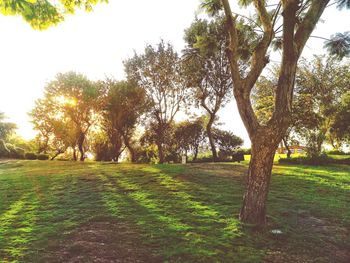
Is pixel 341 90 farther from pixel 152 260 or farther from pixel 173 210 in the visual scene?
pixel 152 260

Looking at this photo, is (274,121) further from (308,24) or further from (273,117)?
(308,24)

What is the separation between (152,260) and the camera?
7.64 m

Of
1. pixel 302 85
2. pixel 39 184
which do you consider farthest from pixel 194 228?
pixel 302 85

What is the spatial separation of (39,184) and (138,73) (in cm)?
2641

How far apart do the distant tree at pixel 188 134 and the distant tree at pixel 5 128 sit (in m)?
27.0

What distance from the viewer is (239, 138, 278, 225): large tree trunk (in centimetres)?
982

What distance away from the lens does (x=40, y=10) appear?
7676 millimetres

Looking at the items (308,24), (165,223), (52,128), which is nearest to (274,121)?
(308,24)

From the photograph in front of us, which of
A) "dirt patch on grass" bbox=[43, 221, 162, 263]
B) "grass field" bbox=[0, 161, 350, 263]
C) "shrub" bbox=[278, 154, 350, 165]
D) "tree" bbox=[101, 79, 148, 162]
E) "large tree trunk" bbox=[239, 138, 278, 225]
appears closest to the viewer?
"dirt patch on grass" bbox=[43, 221, 162, 263]

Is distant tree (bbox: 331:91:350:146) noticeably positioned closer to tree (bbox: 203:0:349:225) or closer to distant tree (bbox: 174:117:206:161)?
distant tree (bbox: 174:117:206:161)

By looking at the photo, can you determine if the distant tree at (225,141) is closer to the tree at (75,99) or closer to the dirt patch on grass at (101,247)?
the tree at (75,99)

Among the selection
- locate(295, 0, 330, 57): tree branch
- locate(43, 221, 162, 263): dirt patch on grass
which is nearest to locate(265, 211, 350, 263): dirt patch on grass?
locate(43, 221, 162, 263): dirt patch on grass

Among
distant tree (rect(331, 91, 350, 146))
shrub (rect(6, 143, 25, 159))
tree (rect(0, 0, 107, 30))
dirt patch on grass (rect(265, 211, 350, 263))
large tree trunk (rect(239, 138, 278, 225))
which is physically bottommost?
dirt patch on grass (rect(265, 211, 350, 263))

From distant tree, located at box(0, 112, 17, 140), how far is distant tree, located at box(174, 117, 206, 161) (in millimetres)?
27045
